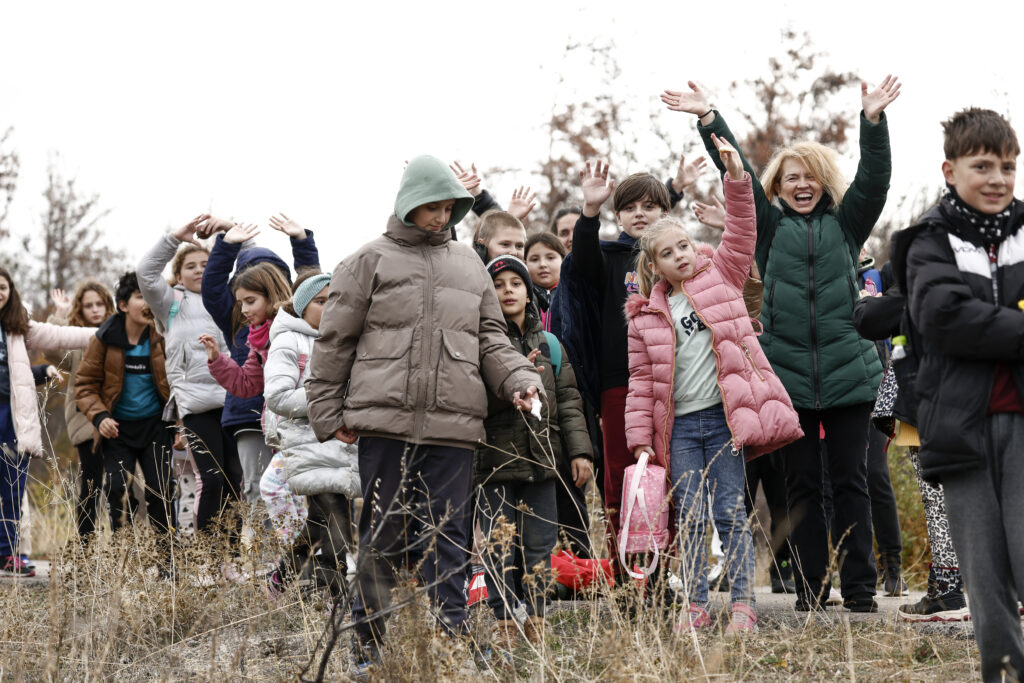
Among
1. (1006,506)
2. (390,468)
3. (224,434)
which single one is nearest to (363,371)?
(390,468)

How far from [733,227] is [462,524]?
198cm

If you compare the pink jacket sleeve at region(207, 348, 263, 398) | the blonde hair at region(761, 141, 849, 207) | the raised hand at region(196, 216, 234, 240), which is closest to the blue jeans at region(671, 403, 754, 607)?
the blonde hair at region(761, 141, 849, 207)

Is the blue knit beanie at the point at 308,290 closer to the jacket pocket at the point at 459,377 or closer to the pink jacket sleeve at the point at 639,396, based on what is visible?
the jacket pocket at the point at 459,377

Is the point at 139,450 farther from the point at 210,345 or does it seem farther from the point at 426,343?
the point at 426,343

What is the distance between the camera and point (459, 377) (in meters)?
4.70

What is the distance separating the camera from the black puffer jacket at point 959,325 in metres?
3.50

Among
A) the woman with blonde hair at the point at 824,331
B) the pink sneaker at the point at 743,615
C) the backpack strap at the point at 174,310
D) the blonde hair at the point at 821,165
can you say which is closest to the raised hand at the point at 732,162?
the woman with blonde hair at the point at 824,331

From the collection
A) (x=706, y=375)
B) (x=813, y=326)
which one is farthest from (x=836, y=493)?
(x=706, y=375)

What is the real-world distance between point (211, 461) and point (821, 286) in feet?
13.7

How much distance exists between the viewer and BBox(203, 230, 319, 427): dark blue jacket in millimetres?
7176

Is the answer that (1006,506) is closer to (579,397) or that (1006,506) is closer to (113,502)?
(579,397)

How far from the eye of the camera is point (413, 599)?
12.0 ft

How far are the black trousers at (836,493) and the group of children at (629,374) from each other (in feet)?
0.04

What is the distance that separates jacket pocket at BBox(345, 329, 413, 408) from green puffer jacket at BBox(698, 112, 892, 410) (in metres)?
2.09
